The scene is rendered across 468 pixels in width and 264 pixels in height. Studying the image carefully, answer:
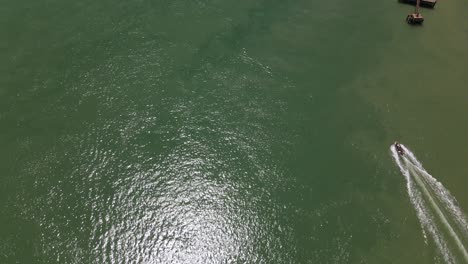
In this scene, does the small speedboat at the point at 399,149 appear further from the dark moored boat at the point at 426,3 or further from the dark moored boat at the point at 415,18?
the dark moored boat at the point at 426,3

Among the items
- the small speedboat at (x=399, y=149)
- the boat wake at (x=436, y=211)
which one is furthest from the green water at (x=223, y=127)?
the small speedboat at (x=399, y=149)

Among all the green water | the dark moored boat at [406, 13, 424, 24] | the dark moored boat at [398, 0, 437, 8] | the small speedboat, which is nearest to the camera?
the green water

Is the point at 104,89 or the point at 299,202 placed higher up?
the point at 104,89

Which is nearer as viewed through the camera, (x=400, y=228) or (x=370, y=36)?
(x=400, y=228)

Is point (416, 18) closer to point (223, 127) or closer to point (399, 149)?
point (399, 149)

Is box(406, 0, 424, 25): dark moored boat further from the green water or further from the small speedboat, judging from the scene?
the small speedboat

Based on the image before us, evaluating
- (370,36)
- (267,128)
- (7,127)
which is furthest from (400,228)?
(7,127)

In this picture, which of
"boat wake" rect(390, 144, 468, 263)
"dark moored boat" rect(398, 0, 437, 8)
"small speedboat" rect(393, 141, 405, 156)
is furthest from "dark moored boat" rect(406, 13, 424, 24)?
"boat wake" rect(390, 144, 468, 263)

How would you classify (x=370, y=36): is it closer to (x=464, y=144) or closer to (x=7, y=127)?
(x=464, y=144)
